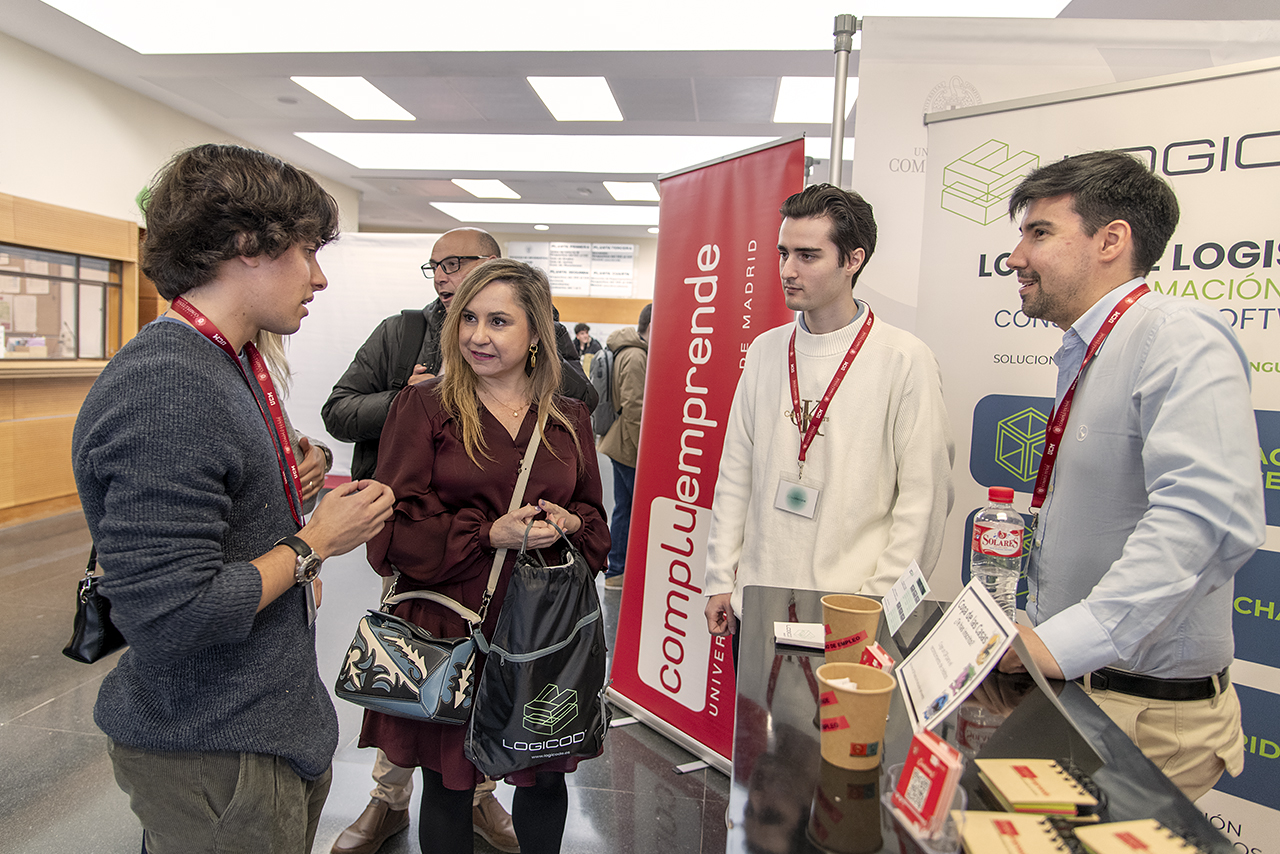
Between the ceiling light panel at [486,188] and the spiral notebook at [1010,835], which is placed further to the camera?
the ceiling light panel at [486,188]

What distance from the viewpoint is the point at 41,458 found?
18.4 feet

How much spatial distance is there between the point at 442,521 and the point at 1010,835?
121 centimetres

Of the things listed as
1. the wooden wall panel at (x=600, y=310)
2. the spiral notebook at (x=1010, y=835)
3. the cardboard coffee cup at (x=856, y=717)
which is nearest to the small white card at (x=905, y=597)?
the cardboard coffee cup at (x=856, y=717)

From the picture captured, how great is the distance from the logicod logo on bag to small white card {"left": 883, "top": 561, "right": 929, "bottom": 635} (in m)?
1.21

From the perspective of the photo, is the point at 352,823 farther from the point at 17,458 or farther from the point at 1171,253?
the point at 17,458

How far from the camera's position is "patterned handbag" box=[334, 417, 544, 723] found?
1.43 metres

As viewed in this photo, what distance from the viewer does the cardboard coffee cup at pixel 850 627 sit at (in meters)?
1.03

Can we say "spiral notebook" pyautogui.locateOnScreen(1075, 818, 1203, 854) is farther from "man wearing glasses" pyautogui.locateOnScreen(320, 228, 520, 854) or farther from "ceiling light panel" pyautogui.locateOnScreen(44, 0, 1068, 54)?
"ceiling light panel" pyautogui.locateOnScreen(44, 0, 1068, 54)

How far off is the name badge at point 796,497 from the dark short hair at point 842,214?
1.77 feet

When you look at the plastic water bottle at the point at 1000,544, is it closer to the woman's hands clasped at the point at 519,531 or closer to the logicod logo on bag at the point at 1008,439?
the logicod logo on bag at the point at 1008,439

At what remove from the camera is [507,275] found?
5.65ft

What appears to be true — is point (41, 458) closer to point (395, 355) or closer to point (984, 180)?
point (395, 355)

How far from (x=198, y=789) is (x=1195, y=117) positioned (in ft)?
8.13

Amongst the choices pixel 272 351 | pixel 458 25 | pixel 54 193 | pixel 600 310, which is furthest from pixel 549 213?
pixel 272 351
